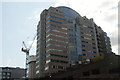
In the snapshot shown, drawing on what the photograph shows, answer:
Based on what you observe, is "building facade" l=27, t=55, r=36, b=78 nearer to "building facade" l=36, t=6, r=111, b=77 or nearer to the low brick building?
"building facade" l=36, t=6, r=111, b=77

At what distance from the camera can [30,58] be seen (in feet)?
607

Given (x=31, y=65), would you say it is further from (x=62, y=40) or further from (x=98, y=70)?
(x=98, y=70)

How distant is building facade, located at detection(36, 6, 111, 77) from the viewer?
401 ft

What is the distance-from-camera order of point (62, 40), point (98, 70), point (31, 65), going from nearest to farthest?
point (98, 70) < point (62, 40) < point (31, 65)

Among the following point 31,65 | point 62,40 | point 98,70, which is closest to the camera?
point 98,70

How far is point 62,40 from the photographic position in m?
129

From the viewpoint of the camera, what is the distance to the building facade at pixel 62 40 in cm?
12231

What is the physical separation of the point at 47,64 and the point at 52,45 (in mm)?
12868

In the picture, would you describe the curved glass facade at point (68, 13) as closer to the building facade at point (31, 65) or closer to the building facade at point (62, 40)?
the building facade at point (62, 40)

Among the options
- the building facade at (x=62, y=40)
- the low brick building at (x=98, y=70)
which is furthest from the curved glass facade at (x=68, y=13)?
the low brick building at (x=98, y=70)

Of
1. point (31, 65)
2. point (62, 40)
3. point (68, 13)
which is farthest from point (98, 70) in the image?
point (31, 65)

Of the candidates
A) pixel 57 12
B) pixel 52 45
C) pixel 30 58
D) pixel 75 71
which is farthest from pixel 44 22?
pixel 75 71

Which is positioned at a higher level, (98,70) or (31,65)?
(98,70)

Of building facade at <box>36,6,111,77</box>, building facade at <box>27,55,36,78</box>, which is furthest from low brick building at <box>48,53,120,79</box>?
building facade at <box>27,55,36,78</box>
